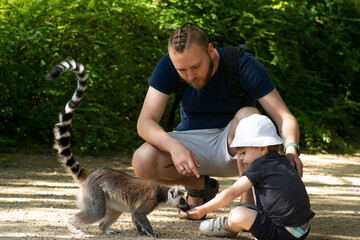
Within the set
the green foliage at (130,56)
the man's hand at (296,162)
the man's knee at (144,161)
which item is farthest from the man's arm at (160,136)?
the green foliage at (130,56)

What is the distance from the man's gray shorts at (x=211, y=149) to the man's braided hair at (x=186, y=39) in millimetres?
817

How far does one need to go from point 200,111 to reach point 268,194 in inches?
50.9

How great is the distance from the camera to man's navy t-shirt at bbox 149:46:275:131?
4.16 metres

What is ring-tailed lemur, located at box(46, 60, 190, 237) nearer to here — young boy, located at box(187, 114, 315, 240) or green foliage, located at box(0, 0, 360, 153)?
young boy, located at box(187, 114, 315, 240)

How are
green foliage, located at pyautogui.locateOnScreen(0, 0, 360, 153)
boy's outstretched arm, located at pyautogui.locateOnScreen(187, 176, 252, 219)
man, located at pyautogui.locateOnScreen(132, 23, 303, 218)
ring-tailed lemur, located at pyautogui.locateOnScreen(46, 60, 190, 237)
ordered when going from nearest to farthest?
1. boy's outstretched arm, located at pyautogui.locateOnScreen(187, 176, 252, 219)
2. ring-tailed lemur, located at pyautogui.locateOnScreen(46, 60, 190, 237)
3. man, located at pyautogui.locateOnScreen(132, 23, 303, 218)
4. green foliage, located at pyautogui.locateOnScreen(0, 0, 360, 153)

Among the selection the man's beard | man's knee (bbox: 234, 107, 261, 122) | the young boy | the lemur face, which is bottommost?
the lemur face

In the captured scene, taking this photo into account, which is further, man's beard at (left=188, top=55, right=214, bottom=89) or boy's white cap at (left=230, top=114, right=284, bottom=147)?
man's beard at (left=188, top=55, right=214, bottom=89)

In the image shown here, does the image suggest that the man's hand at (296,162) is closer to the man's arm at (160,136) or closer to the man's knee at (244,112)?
the man's knee at (244,112)

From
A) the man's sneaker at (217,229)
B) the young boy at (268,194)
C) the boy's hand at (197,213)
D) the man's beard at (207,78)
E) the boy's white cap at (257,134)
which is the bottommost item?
the man's sneaker at (217,229)

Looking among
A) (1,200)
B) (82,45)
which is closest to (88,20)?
(82,45)

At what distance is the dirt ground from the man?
0.49 m

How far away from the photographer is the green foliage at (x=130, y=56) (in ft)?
24.4

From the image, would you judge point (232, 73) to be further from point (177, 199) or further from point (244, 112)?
point (177, 199)

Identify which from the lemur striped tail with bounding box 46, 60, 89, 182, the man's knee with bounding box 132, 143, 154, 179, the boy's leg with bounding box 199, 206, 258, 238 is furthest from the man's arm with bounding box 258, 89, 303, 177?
the lemur striped tail with bounding box 46, 60, 89, 182
